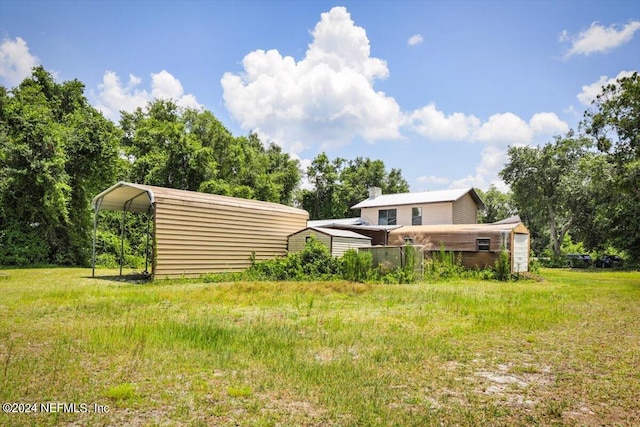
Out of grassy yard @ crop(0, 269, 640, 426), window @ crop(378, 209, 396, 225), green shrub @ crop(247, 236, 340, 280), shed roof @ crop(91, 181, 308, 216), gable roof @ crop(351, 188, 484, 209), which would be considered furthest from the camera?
window @ crop(378, 209, 396, 225)

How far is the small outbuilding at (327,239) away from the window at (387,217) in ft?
35.9

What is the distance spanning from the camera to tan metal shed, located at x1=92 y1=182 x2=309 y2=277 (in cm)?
1594

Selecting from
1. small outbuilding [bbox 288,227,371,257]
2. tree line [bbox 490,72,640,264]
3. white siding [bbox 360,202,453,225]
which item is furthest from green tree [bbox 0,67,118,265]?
tree line [bbox 490,72,640,264]

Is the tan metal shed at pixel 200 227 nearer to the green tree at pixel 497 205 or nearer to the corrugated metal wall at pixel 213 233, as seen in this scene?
the corrugated metal wall at pixel 213 233

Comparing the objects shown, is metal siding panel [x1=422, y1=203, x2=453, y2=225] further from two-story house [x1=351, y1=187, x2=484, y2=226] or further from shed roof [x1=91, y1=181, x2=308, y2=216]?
shed roof [x1=91, y1=181, x2=308, y2=216]

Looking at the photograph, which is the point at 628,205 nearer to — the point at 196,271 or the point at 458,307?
the point at 458,307

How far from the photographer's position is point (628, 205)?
104ft

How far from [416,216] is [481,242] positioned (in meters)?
9.79

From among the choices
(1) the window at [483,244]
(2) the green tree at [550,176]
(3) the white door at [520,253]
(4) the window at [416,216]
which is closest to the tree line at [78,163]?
(4) the window at [416,216]

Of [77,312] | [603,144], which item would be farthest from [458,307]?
[603,144]

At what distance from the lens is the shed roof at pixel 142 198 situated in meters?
15.8

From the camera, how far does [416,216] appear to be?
31594mm

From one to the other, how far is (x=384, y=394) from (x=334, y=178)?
4490cm

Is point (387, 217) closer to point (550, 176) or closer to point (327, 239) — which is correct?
point (327, 239)
